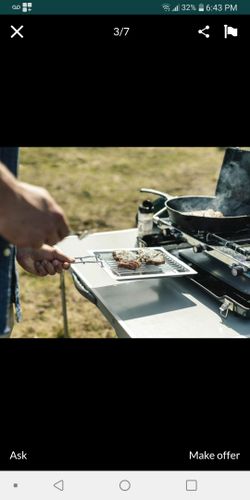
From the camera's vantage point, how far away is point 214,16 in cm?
177

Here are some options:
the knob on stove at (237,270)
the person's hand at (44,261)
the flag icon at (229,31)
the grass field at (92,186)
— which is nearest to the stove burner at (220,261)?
the knob on stove at (237,270)

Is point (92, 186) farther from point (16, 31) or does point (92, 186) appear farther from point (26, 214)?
point (26, 214)

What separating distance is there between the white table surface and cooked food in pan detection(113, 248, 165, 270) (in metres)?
0.16

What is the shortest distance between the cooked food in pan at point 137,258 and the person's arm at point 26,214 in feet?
3.44

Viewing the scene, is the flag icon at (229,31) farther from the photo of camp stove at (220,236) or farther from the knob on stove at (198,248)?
the knob on stove at (198,248)

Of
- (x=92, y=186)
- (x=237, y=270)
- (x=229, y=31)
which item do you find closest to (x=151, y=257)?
(x=237, y=270)

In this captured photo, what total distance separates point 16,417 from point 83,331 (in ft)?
7.98

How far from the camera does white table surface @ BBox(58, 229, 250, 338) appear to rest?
206 centimetres

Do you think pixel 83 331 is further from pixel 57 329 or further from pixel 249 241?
pixel 249 241

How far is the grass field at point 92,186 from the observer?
14.0ft

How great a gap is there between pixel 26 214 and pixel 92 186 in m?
5.82

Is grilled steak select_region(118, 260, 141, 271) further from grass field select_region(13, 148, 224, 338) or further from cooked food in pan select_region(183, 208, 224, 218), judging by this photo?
grass field select_region(13, 148, 224, 338)

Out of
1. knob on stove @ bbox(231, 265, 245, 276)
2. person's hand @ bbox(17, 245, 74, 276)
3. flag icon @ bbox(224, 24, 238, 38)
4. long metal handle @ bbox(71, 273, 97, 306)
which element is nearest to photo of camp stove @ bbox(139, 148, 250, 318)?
knob on stove @ bbox(231, 265, 245, 276)
